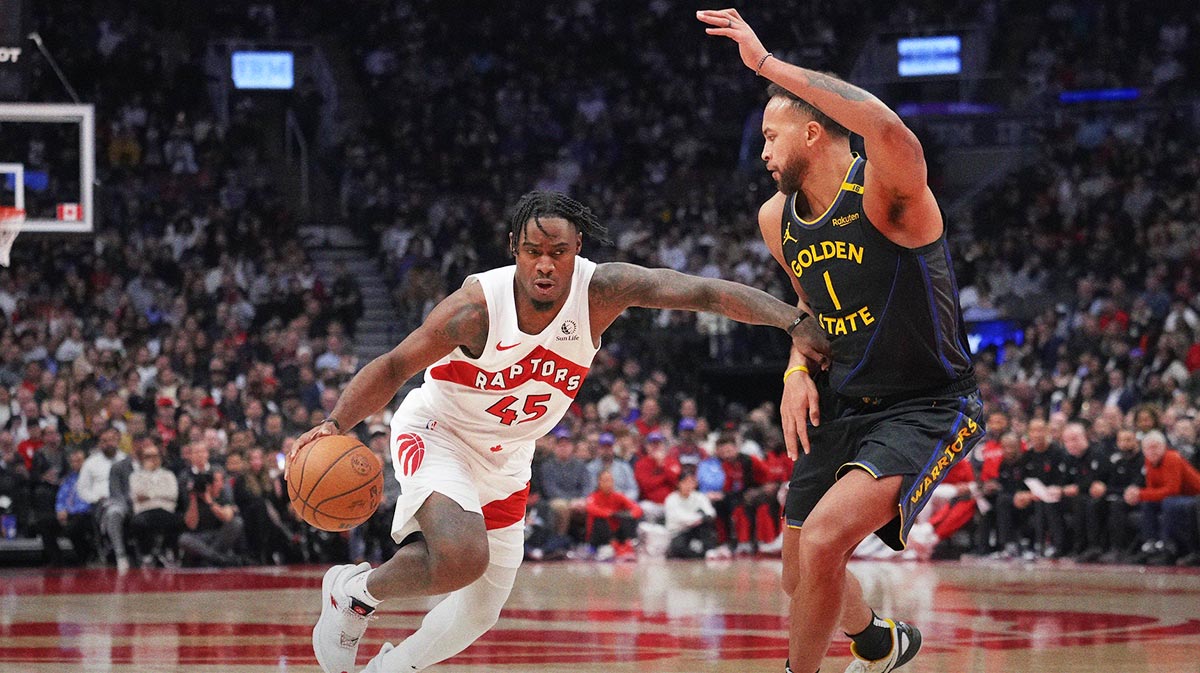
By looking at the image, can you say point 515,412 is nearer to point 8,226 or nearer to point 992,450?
point 8,226

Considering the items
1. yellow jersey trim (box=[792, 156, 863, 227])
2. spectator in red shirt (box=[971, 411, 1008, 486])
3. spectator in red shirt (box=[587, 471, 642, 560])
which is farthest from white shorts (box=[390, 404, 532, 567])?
spectator in red shirt (box=[971, 411, 1008, 486])

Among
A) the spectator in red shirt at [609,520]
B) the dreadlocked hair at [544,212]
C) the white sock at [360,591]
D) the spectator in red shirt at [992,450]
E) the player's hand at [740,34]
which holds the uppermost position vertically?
the player's hand at [740,34]

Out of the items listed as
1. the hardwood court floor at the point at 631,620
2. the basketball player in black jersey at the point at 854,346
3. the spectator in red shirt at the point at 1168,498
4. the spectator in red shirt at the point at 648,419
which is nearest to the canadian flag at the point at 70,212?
the hardwood court floor at the point at 631,620

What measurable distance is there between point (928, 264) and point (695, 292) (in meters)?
0.89

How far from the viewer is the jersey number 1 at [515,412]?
5.84m

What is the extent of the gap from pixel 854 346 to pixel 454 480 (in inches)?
60.9

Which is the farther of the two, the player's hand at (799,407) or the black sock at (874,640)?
the black sock at (874,640)

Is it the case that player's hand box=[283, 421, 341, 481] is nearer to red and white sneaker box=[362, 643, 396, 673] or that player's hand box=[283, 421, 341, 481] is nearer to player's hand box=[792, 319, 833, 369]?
red and white sneaker box=[362, 643, 396, 673]

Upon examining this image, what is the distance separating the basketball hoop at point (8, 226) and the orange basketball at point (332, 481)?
217 inches

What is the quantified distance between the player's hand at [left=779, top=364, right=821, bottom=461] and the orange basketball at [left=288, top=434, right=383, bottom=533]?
1537 millimetres

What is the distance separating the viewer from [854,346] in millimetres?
5465

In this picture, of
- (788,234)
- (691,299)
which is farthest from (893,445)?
(691,299)

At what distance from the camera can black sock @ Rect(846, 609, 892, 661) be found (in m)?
5.87

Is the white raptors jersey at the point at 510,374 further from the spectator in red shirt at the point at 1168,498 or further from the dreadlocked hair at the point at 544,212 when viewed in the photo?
the spectator in red shirt at the point at 1168,498
